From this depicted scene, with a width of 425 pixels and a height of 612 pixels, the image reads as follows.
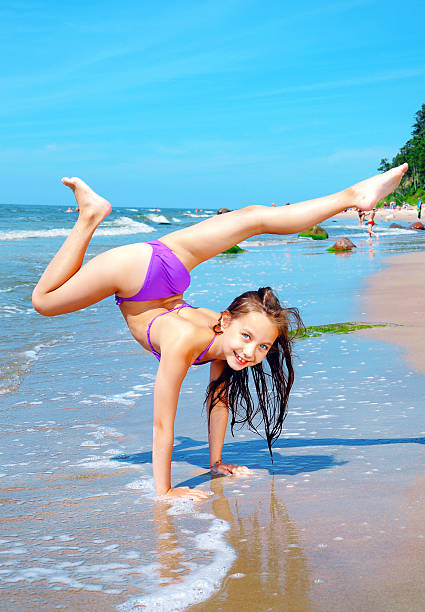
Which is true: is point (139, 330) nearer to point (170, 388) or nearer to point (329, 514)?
point (170, 388)

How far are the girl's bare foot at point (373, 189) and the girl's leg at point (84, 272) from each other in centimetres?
125

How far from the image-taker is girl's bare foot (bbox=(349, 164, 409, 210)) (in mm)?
3670

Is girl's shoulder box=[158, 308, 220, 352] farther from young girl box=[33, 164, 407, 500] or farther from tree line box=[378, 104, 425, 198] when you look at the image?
tree line box=[378, 104, 425, 198]

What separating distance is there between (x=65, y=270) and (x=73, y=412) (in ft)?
5.45

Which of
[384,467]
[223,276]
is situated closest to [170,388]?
[384,467]

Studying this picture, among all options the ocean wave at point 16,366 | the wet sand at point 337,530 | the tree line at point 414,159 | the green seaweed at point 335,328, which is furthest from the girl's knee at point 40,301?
the tree line at point 414,159

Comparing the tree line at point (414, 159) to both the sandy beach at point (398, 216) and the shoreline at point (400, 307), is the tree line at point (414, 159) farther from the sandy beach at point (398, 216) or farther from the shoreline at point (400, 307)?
the shoreline at point (400, 307)

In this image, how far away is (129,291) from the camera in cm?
394

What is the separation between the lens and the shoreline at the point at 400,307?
659 cm

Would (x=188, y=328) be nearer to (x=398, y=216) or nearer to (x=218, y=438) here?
(x=218, y=438)

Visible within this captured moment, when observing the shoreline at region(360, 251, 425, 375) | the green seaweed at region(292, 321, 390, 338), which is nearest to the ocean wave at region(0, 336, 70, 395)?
the green seaweed at region(292, 321, 390, 338)

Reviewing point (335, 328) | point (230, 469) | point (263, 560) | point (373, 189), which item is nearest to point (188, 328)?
point (230, 469)

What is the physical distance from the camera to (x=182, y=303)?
4.11m

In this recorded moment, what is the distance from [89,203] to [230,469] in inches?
71.8
